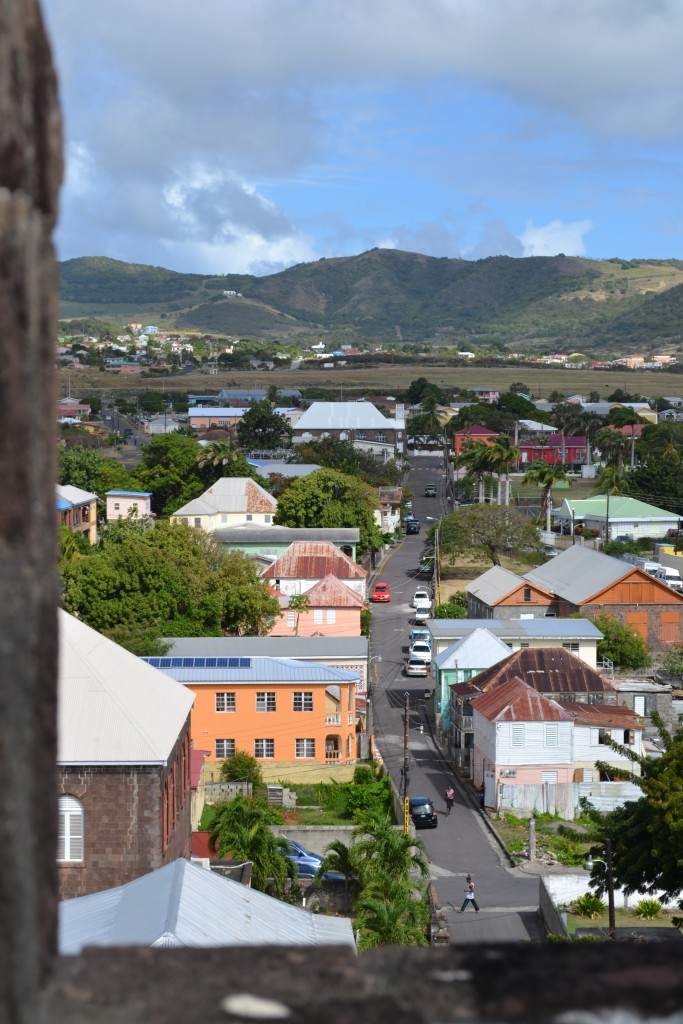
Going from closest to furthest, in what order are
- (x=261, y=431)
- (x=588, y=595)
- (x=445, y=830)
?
(x=445, y=830), (x=588, y=595), (x=261, y=431)

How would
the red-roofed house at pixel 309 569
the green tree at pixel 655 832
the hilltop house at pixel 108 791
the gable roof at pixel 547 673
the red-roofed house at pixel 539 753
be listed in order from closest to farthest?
the green tree at pixel 655 832 < the hilltop house at pixel 108 791 < the red-roofed house at pixel 539 753 < the gable roof at pixel 547 673 < the red-roofed house at pixel 309 569

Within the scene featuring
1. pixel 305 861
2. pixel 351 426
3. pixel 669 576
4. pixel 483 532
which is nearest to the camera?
pixel 305 861

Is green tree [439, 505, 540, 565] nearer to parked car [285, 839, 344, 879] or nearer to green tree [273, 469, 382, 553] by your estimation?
green tree [273, 469, 382, 553]

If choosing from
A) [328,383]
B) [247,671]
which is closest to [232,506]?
[247,671]

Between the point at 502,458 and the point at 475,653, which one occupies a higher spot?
the point at 502,458

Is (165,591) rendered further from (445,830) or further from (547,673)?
(445,830)

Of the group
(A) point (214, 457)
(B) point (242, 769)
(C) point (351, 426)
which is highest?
(C) point (351, 426)

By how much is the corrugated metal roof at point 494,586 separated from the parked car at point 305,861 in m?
24.0

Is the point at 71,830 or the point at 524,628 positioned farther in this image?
the point at 524,628

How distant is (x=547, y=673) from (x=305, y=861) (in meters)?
13.1

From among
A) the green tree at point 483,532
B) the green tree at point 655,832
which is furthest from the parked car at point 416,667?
the green tree at point 655,832

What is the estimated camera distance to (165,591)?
4275 centimetres

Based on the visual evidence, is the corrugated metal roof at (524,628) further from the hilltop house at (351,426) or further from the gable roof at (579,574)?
the hilltop house at (351,426)

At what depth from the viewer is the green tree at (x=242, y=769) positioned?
33.8 m
